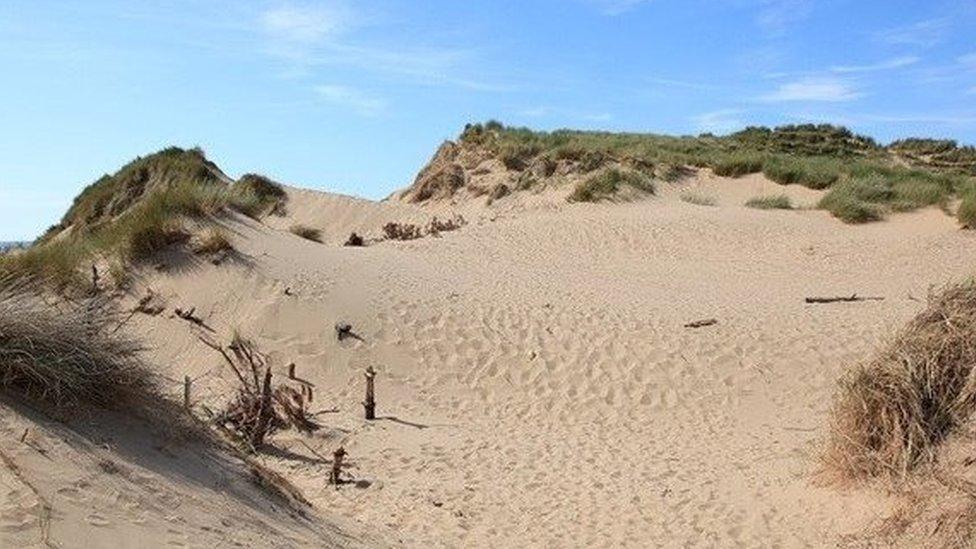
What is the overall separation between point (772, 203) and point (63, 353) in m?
19.6

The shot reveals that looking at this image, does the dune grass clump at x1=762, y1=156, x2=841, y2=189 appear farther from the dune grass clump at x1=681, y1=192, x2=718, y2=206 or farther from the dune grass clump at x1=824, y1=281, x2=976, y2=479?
the dune grass clump at x1=824, y1=281, x2=976, y2=479

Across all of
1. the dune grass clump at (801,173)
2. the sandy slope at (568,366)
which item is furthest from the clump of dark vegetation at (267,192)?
the dune grass clump at (801,173)

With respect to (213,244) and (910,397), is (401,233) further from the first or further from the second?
(910,397)

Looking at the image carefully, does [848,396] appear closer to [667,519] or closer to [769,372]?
[667,519]

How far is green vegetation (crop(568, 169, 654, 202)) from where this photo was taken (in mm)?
22609

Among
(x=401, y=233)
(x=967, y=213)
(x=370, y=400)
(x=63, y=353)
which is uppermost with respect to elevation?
(x=967, y=213)

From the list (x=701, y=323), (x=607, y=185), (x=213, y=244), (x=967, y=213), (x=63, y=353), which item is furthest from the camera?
(x=607, y=185)

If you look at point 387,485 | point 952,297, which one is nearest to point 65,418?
point 387,485

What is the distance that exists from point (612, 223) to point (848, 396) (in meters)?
13.4

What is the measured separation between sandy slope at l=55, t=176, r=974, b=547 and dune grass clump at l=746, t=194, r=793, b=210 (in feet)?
10.1

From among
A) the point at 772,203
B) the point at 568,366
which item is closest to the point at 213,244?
the point at 568,366

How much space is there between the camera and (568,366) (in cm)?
Answer: 1120

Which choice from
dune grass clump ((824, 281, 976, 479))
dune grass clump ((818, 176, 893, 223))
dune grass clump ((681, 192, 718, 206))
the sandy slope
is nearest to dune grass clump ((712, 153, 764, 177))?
dune grass clump ((681, 192, 718, 206))

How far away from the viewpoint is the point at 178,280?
12422 millimetres
